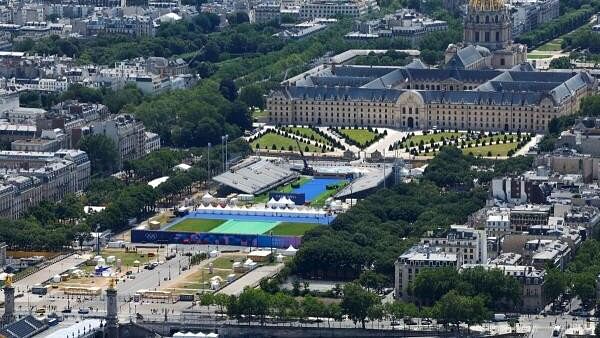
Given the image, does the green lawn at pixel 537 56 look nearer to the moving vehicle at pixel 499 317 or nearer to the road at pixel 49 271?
the road at pixel 49 271

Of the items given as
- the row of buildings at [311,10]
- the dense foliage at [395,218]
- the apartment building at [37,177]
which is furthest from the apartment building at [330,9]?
the apartment building at [37,177]

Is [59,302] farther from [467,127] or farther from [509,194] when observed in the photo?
[467,127]

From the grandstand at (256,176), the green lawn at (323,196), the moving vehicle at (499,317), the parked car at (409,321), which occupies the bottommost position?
the green lawn at (323,196)

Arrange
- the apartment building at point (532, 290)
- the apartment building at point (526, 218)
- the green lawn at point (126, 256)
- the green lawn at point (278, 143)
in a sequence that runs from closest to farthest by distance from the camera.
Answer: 1. the apartment building at point (532, 290)
2. the apartment building at point (526, 218)
3. the green lawn at point (126, 256)
4. the green lawn at point (278, 143)

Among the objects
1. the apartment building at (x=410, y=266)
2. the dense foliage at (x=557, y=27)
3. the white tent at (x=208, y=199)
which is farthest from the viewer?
the dense foliage at (x=557, y=27)

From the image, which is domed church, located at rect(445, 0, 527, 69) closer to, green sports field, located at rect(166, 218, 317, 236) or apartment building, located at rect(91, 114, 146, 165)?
apartment building, located at rect(91, 114, 146, 165)

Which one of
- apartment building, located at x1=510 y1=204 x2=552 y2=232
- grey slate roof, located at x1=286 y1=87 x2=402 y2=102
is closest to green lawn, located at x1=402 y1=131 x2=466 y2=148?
grey slate roof, located at x1=286 y1=87 x2=402 y2=102

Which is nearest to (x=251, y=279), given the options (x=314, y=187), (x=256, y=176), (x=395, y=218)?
(x=395, y=218)
